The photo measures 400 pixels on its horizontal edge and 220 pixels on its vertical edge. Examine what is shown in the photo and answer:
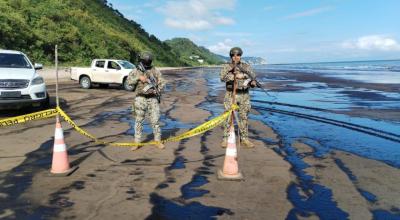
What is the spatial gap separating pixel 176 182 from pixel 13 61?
971cm

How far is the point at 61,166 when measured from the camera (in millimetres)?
6988

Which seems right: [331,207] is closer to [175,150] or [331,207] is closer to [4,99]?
[175,150]

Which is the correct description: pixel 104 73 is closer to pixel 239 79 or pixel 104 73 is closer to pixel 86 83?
pixel 86 83

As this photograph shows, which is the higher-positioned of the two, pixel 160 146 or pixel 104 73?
pixel 104 73

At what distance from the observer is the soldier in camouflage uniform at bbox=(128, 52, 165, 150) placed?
8.60m

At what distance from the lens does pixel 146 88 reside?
28.1ft

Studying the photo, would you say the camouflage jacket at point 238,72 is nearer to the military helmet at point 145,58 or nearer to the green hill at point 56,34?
the military helmet at point 145,58

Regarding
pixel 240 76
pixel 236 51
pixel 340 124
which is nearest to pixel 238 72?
pixel 240 76

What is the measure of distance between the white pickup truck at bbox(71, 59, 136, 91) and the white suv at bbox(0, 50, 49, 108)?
1092cm

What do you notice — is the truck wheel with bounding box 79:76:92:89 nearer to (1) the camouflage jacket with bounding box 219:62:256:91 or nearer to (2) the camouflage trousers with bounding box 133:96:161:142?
(2) the camouflage trousers with bounding box 133:96:161:142

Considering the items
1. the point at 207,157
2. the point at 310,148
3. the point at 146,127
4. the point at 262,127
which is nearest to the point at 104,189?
the point at 207,157

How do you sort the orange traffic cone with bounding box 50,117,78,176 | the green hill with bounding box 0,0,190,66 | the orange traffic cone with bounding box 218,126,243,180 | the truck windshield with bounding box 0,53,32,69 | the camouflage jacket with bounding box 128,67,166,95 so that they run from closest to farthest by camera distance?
the orange traffic cone with bounding box 218,126,243,180, the orange traffic cone with bounding box 50,117,78,176, the camouflage jacket with bounding box 128,67,166,95, the truck windshield with bounding box 0,53,32,69, the green hill with bounding box 0,0,190,66

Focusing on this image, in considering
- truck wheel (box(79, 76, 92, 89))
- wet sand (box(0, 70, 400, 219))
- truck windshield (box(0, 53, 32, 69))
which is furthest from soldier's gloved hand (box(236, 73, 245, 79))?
truck wheel (box(79, 76, 92, 89))

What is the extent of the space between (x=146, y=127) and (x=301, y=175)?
554cm
